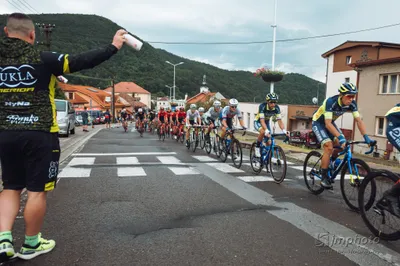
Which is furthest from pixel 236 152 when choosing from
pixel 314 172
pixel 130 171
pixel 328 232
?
pixel 328 232

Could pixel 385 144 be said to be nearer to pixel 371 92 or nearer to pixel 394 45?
pixel 371 92

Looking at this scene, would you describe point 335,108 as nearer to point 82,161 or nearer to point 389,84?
point 82,161

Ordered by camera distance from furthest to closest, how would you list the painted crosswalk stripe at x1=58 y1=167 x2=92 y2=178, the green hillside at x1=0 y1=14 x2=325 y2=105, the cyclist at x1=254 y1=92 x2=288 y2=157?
the green hillside at x1=0 y1=14 x2=325 y2=105
the cyclist at x1=254 y1=92 x2=288 y2=157
the painted crosswalk stripe at x1=58 y1=167 x2=92 y2=178

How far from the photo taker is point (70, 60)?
3102 millimetres

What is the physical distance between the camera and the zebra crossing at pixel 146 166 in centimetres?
799

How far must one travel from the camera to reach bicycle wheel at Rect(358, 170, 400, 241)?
3.97m

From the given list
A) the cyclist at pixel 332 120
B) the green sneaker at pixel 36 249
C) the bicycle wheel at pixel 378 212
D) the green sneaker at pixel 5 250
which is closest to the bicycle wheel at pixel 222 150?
the cyclist at pixel 332 120

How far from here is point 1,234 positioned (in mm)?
3061

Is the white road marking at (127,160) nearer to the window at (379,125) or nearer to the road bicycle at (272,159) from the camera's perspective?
the road bicycle at (272,159)

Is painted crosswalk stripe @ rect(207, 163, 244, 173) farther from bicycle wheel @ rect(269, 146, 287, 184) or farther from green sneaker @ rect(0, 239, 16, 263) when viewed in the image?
green sneaker @ rect(0, 239, 16, 263)

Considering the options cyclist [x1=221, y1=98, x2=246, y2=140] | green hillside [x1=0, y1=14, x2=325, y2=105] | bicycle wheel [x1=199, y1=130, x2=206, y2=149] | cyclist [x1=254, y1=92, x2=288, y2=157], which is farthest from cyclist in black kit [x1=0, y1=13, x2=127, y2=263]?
green hillside [x1=0, y1=14, x2=325, y2=105]

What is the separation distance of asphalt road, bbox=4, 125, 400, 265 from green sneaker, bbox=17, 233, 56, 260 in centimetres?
7

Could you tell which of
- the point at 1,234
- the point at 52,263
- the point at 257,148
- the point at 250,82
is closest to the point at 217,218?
→ the point at 52,263

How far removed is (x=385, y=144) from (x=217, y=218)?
25789 millimetres
